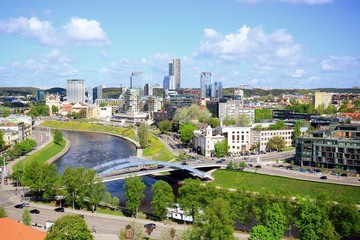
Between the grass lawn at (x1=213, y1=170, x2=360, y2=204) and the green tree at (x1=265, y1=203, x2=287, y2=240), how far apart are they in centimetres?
1047

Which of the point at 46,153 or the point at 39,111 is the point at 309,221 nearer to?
the point at 46,153

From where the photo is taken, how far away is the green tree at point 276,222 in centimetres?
2683

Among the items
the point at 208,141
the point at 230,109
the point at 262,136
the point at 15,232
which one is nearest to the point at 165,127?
the point at 230,109

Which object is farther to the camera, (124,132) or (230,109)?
(230,109)

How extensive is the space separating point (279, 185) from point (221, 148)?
55.7 feet

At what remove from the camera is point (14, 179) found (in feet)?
149

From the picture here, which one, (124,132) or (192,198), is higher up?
(124,132)

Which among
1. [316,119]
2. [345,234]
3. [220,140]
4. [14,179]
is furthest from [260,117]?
[345,234]

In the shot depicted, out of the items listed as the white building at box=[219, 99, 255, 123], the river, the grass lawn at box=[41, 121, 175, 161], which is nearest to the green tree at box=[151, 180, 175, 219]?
the river

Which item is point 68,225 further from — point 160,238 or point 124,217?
point 124,217

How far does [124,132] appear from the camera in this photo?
102000 mm

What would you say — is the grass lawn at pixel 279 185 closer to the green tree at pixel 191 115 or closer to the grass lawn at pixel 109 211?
the grass lawn at pixel 109 211

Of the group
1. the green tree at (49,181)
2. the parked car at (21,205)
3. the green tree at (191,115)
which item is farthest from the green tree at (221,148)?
the parked car at (21,205)

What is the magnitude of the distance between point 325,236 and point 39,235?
633 inches
